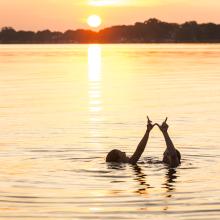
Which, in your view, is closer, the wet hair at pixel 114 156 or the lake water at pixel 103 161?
the lake water at pixel 103 161

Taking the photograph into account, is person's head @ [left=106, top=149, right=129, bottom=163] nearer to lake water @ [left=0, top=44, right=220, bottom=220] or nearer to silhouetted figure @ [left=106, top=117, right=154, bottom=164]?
silhouetted figure @ [left=106, top=117, right=154, bottom=164]

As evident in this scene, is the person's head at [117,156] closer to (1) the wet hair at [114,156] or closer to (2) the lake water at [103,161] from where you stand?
(1) the wet hair at [114,156]

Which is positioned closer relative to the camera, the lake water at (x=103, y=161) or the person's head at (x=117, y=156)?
the lake water at (x=103, y=161)

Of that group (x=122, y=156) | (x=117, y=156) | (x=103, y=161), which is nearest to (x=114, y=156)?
(x=117, y=156)

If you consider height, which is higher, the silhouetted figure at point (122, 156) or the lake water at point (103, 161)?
the silhouetted figure at point (122, 156)

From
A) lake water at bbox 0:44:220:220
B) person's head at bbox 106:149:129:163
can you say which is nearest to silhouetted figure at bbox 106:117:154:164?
person's head at bbox 106:149:129:163

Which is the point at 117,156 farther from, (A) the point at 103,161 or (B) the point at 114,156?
(A) the point at 103,161

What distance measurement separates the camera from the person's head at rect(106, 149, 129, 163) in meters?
21.9

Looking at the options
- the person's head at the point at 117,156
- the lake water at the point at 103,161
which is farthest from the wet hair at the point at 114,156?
the lake water at the point at 103,161

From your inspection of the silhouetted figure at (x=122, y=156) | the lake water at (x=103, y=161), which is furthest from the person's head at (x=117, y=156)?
the lake water at (x=103, y=161)

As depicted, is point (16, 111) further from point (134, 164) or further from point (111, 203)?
point (111, 203)

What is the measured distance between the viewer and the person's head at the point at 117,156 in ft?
71.9

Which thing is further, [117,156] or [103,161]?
[103,161]

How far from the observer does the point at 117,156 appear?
22.1 metres
